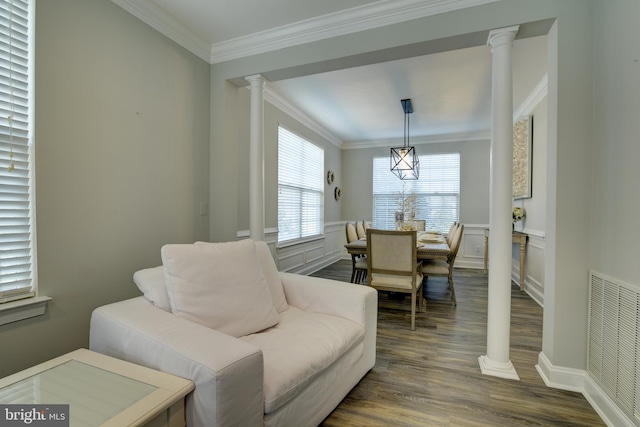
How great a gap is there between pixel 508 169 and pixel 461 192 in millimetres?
4249

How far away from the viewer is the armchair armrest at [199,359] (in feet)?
3.33

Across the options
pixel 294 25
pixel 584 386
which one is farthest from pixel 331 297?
pixel 294 25

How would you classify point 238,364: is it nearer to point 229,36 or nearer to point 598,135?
point 598,135

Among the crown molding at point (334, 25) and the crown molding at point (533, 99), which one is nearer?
the crown molding at point (334, 25)

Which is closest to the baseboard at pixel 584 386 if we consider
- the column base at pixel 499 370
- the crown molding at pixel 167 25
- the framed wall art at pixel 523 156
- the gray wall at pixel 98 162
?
the column base at pixel 499 370

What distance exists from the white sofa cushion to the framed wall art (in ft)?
12.0

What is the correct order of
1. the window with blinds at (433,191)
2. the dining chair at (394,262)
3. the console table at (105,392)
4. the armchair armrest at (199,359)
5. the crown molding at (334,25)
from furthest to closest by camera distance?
1. the window with blinds at (433,191)
2. the dining chair at (394,262)
3. the crown molding at (334,25)
4. the armchair armrest at (199,359)
5. the console table at (105,392)

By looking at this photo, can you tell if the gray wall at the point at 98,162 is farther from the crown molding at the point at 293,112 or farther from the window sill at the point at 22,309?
the crown molding at the point at 293,112

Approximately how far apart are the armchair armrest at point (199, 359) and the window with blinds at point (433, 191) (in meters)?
5.15

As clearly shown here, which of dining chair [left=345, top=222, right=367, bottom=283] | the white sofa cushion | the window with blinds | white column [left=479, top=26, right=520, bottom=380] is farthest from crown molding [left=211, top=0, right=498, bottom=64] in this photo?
the window with blinds

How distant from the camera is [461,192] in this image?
5.95 meters

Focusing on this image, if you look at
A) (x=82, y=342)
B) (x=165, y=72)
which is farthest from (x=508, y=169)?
(x=82, y=342)

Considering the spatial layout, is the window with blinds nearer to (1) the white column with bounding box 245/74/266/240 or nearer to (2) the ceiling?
(2) the ceiling

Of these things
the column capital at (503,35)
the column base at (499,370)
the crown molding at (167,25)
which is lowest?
the column base at (499,370)
